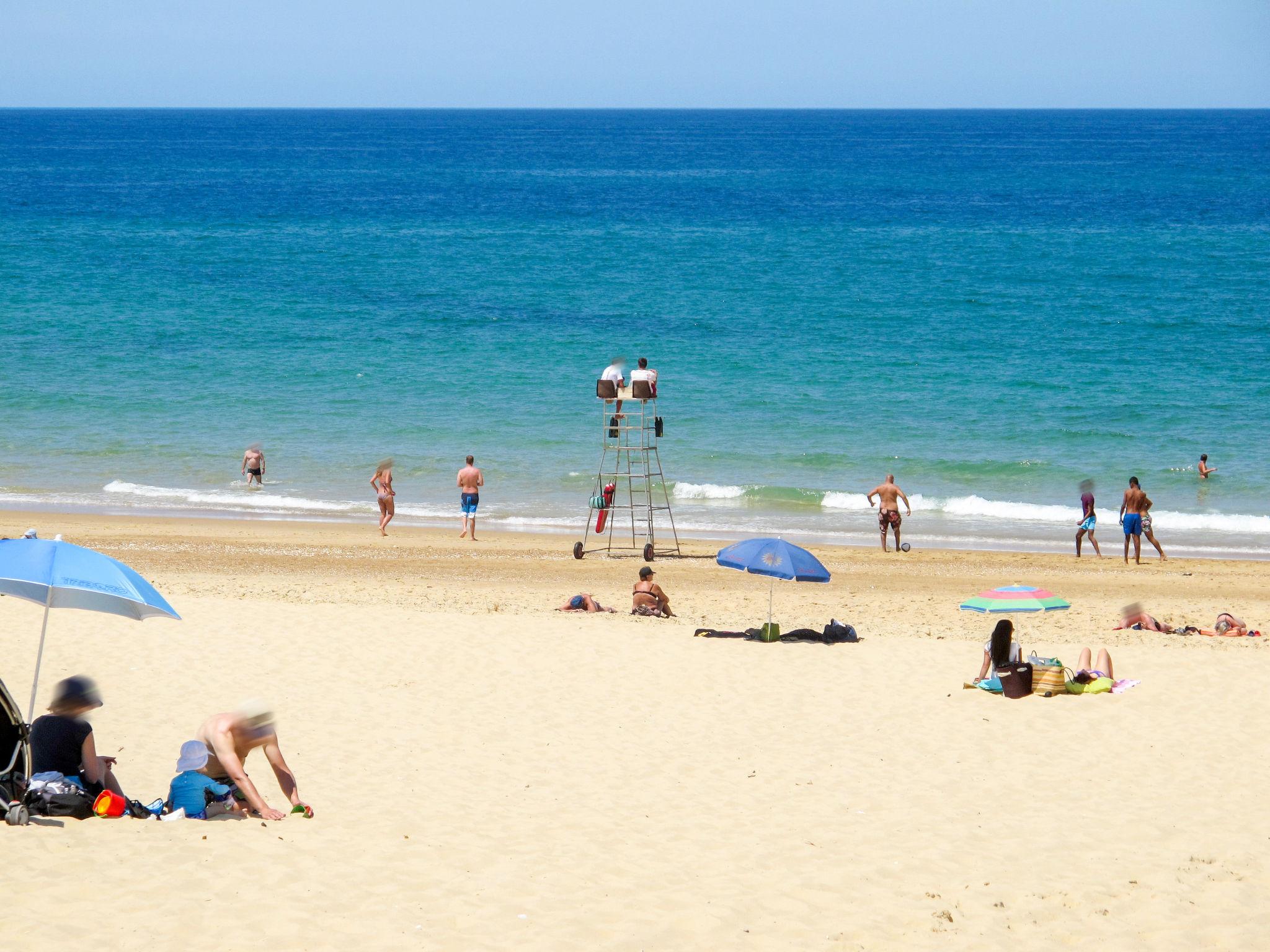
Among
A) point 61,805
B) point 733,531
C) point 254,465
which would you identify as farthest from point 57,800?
point 254,465

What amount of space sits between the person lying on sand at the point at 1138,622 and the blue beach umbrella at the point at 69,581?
34.3 feet

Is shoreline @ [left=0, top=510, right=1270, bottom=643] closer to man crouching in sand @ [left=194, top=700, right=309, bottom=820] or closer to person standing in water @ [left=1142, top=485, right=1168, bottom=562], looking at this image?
person standing in water @ [left=1142, top=485, right=1168, bottom=562]

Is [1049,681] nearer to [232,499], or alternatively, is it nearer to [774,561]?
[774,561]

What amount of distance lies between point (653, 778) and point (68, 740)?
392 centimetres

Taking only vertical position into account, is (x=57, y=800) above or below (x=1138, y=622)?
below

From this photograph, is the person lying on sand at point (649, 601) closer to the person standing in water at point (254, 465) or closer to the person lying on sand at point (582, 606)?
the person lying on sand at point (582, 606)

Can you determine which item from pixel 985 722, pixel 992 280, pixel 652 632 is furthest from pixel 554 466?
pixel 992 280

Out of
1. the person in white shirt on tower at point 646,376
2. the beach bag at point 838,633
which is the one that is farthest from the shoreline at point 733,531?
the beach bag at point 838,633

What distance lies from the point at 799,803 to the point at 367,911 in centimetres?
333

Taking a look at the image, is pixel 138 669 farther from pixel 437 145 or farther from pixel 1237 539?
pixel 437 145

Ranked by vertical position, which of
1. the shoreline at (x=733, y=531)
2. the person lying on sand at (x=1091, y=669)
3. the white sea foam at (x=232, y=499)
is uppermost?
the white sea foam at (x=232, y=499)

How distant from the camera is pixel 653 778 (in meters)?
9.05

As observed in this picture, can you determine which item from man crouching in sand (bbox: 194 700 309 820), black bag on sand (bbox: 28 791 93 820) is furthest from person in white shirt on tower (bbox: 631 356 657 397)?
black bag on sand (bbox: 28 791 93 820)

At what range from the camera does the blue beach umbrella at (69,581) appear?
7387 mm
